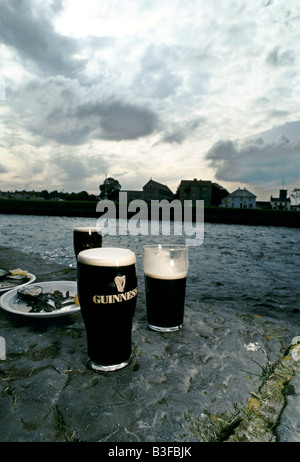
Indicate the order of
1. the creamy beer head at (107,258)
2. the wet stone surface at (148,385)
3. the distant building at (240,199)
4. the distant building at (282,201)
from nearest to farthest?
the wet stone surface at (148,385) < the creamy beer head at (107,258) < the distant building at (240,199) < the distant building at (282,201)

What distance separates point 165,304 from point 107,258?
2.09 ft

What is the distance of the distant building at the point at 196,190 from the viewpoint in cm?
10488

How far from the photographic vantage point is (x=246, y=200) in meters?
120

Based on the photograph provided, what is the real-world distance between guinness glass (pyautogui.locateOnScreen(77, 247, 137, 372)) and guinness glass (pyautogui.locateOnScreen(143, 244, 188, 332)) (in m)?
0.41

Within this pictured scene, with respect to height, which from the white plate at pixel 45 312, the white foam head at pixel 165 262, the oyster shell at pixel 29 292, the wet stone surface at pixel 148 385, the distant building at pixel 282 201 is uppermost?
the distant building at pixel 282 201

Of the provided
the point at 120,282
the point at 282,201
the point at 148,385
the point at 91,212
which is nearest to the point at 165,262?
the point at 120,282

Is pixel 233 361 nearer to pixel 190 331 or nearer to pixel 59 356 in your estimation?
pixel 190 331

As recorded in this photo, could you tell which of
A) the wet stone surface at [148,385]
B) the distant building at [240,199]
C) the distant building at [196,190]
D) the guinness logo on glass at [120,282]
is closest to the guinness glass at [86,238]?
the wet stone surface at [148,385]

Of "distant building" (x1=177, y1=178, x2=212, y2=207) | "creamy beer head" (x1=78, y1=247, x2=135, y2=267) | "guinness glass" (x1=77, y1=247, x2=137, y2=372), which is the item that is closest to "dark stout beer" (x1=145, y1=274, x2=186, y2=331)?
"guinness glass" (x1=77, y1=247, x2=137, y2=372)

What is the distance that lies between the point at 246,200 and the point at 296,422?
412 ft

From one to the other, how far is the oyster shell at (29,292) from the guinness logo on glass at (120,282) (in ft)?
2.70

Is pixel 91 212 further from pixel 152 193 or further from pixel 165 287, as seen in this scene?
pixel 152 193

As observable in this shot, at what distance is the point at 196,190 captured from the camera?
10506 cm

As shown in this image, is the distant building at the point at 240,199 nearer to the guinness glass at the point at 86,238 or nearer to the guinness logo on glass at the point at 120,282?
the guinness glass at the point at 86,238
